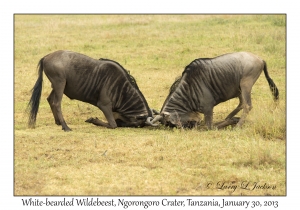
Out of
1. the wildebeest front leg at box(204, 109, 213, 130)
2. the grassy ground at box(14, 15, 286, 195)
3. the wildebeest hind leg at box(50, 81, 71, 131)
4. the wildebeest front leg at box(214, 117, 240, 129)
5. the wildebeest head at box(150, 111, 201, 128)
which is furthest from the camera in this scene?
the wildebeest front leg at box(214, 117, 240, 129)

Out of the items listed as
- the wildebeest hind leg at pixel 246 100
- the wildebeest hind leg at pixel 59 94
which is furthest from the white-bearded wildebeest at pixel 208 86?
the wildebeest hind leg at pixel 59 94

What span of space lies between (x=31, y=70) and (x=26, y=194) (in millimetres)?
8930

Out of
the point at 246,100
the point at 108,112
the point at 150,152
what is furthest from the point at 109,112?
the point at 246,100

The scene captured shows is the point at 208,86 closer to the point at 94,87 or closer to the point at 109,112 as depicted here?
the point at 109,112

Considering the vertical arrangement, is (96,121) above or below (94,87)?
below

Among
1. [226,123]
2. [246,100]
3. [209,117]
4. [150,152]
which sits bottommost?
[150,152]

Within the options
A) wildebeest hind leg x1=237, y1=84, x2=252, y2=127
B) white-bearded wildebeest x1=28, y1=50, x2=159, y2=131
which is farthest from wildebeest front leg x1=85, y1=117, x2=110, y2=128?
wildebeest hind leg x1=237, y1=84, x2=252, y2=127

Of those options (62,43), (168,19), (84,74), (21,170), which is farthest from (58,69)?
(168,19)

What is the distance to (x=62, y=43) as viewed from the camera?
18188mm

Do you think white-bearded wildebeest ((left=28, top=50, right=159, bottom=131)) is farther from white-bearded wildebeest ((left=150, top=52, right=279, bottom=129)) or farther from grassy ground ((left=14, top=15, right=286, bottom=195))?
white-bearded wildebeest ((left=150, top=52, right=279, bottom=129))

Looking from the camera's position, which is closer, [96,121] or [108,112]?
[108,112]

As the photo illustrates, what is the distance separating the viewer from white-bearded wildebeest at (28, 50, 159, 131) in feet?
31.5

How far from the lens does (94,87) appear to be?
9844mm

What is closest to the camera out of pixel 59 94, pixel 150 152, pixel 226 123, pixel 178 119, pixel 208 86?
pixel 150 152
